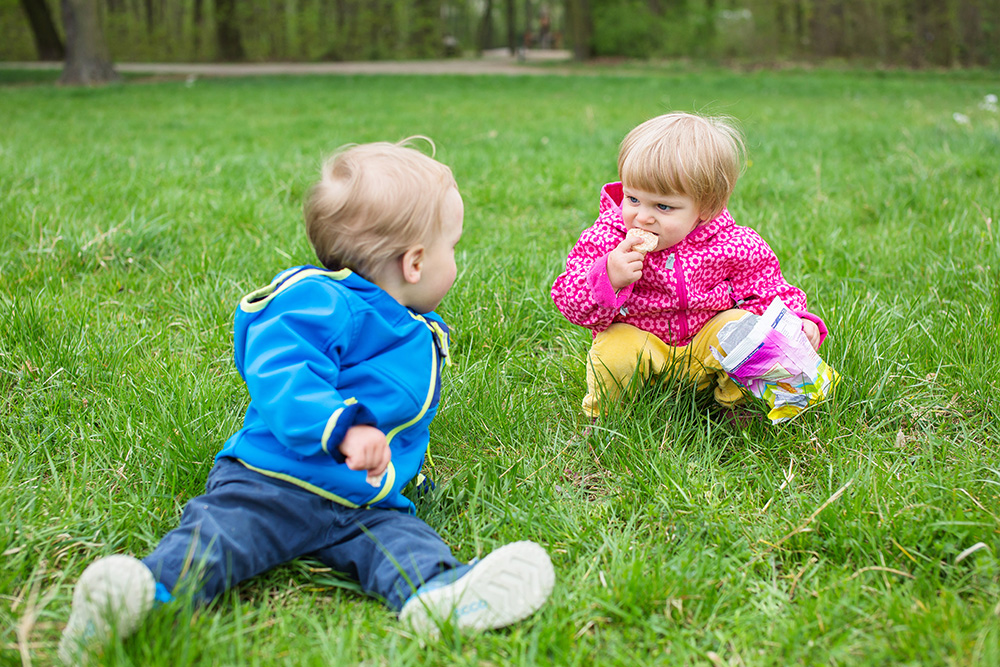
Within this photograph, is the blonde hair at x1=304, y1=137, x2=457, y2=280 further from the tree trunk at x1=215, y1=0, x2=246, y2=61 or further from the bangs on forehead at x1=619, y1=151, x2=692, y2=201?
the tree trunk at x1=215, y1=0, x2=246, y2=61

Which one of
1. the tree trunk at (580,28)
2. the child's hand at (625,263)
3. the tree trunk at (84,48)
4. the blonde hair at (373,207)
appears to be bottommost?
the child's hand at (625,263)

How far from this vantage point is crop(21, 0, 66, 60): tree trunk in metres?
24.2

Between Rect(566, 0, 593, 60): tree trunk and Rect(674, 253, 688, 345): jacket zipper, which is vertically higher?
Rect(566, 0, 593, 60): tree trunk

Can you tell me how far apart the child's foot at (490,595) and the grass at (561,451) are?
0.11ft

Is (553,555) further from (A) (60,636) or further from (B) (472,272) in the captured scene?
(B) (472,272)

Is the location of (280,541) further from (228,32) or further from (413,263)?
(228,32)

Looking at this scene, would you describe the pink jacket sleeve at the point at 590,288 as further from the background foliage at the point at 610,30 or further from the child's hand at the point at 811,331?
the background foliage at the point at 610,30

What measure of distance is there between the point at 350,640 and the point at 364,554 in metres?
0.22

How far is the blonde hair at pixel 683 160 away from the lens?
A: 201cm

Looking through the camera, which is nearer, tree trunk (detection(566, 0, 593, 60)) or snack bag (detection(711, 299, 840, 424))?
snack bag (detection(711, 299, 840, 424))

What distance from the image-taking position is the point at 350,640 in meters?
1.46

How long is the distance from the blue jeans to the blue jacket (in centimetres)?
4

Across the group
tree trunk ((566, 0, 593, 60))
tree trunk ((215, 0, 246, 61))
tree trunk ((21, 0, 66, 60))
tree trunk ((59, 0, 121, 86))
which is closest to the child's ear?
tree trunk ((59, 0, 121, 86))

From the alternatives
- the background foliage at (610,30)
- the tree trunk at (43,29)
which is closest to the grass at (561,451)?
the background foliage at (610,30)
